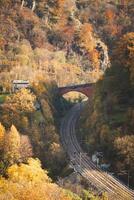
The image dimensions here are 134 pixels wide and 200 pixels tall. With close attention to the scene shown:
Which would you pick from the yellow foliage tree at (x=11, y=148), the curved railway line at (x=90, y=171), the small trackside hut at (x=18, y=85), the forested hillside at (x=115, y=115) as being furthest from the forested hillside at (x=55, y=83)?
the curved railway line at (x=90, y=171)

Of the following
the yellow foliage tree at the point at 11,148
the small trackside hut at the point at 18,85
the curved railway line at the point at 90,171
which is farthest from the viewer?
the small trackside hut at the point at 18,85

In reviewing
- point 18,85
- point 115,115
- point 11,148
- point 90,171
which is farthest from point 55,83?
point 11,148

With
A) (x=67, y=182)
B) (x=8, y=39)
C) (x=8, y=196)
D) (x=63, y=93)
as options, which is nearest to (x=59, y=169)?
(x=67, y=182)

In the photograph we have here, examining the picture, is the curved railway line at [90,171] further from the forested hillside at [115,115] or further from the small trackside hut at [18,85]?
the small trackside hut at [18,85]

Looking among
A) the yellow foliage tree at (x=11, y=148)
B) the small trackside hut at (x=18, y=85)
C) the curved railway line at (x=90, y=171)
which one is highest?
the small trackside hut at (x=18, y=85)

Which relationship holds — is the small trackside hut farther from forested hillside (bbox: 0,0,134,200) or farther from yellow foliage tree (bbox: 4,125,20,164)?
yellow foliage tree (bbox: 4,125,20,164)

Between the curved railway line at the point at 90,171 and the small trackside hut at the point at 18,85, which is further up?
the small trackside hut at the point at 18,85

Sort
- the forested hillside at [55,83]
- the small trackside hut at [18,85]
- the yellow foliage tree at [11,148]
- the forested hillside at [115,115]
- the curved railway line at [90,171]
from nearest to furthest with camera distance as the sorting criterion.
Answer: the curved railway line at [90,171], the forested hillside at [55,83], the yellow foliage tree at [11,148], the forested hillside at [115,115], the small trackside hut at [18,85]

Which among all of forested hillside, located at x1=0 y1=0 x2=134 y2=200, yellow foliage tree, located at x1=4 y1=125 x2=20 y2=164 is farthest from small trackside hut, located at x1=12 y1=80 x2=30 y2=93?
yellow foliage tree, located at x1=4 y1=125 x2=20 y2=164
